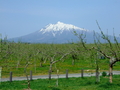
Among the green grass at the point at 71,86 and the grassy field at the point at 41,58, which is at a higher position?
the grassy field at the point at 41,58

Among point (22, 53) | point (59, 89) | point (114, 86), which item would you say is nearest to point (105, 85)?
point (114, 86)

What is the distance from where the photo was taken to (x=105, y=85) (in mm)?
18391

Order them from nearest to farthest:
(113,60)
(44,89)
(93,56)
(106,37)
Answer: (44,89) → (106,37) → (113,60) → (93,56)

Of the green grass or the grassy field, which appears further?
the grassy field

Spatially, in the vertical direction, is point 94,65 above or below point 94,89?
above

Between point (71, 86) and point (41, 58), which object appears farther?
point (41, 58)

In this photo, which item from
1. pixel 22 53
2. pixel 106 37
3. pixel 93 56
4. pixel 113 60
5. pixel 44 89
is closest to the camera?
pixel 44 89

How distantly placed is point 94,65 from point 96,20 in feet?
25.2

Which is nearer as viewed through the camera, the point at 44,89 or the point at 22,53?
the point at 44,89

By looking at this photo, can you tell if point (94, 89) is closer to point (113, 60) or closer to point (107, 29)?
point (113, 60)

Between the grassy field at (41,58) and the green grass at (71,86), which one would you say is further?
the grassy field at (41,58)

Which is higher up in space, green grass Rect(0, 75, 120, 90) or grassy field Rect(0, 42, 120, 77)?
grassy field Rect(0, 42, 120, 77)

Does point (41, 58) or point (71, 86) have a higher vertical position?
point (41, 58)

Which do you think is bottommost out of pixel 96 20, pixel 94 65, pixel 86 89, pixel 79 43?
pixel 86 89
